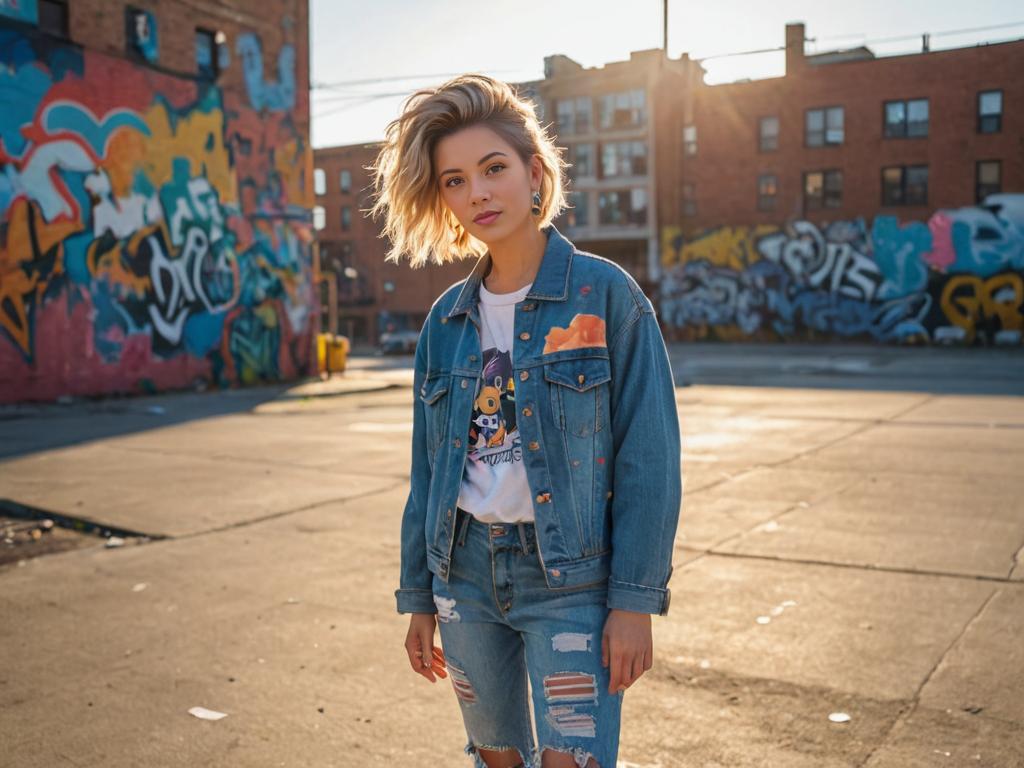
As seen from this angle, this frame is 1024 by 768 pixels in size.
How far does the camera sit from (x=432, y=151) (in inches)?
92.7

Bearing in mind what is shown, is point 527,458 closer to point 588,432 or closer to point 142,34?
point 588,432

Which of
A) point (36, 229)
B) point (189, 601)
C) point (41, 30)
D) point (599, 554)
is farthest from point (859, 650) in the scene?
point (41, 30)

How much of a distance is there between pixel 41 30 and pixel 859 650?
59.6 feet

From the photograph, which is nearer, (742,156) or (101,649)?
(101,649)

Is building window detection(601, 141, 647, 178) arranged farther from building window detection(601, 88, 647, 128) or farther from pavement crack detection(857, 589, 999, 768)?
pavement crack detection(857, 589, 999, 768)

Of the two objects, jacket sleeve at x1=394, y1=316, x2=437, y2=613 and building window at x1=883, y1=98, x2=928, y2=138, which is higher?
building window at x1=883, y1=98, x2=928, y2=138

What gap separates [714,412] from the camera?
14.8 metres

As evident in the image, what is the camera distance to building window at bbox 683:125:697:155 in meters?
48.7

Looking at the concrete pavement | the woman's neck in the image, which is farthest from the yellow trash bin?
the woman's neck

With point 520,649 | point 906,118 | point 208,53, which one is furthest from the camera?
point 906,118

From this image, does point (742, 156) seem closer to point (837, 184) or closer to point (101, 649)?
point (837, 184)

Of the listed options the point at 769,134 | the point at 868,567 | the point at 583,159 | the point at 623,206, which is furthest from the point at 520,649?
the point at 583,159

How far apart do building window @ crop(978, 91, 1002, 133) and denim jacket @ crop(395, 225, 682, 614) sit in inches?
1761

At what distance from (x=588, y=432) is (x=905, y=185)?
1768 inches
